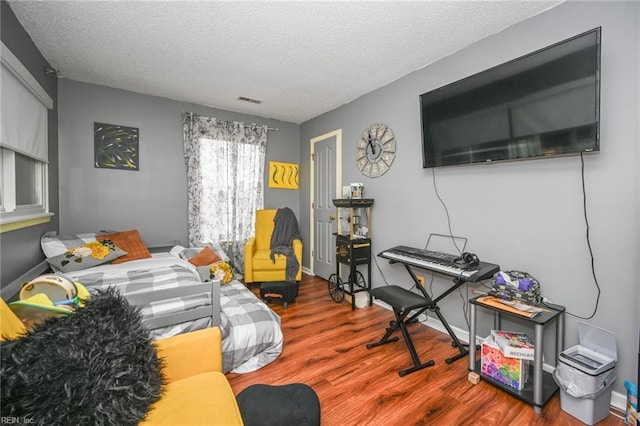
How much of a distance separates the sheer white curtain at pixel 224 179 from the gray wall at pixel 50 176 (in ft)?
4.46

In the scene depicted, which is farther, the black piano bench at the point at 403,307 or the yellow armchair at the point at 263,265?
the yellow armchair at the point at 263,265

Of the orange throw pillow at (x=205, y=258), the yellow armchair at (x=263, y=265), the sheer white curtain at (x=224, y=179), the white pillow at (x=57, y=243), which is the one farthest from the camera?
the sheer white curtain at (x=224, y=179)

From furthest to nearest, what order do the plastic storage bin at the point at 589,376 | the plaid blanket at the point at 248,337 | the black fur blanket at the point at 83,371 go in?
the plaid blanket at the point at 248,337 → the plastic storage bin at the point at 589,376 → the black fur blanket at the point at 83,371

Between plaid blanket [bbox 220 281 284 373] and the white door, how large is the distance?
193 cm

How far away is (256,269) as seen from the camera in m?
3.60

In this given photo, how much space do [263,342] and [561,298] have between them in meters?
2.20

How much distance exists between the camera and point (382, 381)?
1904 mm

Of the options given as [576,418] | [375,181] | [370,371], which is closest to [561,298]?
[576,418]

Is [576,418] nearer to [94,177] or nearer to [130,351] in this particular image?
[130,351]

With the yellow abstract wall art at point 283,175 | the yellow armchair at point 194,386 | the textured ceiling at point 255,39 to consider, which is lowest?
the yellow armchair at point 194,386

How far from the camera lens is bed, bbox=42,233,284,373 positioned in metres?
1.75

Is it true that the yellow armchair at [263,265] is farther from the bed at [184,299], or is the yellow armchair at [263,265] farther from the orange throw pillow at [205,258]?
the bed at [184,299]

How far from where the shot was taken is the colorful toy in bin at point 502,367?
5.76 feet

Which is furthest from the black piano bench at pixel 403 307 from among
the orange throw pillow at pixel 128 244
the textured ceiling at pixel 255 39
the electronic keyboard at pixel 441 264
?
the orange throw pillow at pixel 128 244
